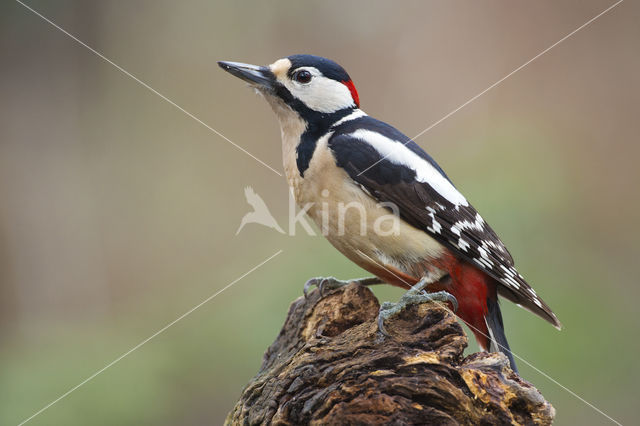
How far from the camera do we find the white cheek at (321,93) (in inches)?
112

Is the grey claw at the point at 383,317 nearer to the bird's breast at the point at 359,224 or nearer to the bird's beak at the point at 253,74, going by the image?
the bird's breast at the point at 359,224

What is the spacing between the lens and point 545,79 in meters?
5.02

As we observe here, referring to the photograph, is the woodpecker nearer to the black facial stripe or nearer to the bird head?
the black facial stripe

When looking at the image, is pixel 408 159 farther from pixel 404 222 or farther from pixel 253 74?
pixel 253 74

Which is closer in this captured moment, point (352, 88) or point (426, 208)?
point (426, 208)

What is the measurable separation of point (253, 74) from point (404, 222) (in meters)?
1.00

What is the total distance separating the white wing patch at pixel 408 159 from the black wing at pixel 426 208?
0.06 ft

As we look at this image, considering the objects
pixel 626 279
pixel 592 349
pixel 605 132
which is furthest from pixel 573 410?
pixel 605 132

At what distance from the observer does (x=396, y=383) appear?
6.31ft

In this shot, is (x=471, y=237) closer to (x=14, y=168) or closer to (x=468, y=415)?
(x=468, y=415)

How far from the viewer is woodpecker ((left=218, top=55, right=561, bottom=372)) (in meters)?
2.47

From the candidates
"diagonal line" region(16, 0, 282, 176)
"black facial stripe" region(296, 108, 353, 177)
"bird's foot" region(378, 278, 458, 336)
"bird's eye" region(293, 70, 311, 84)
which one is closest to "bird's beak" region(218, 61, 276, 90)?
"bird's eye" region(293, 70, 311, 84)

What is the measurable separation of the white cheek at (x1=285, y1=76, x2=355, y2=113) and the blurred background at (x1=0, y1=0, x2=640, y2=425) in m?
1.16

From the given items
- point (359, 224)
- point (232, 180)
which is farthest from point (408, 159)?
point (232, 180)
